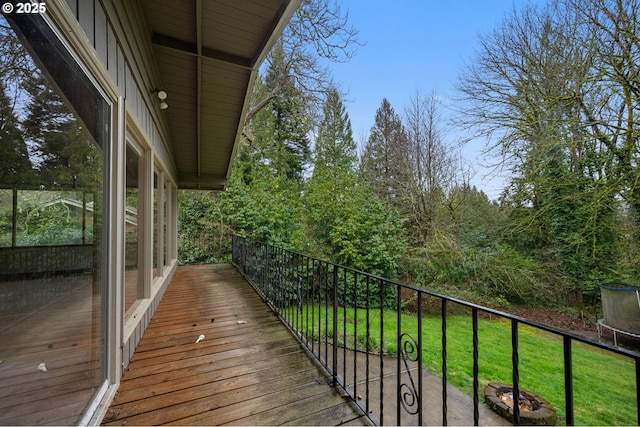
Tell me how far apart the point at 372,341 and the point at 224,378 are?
333cm

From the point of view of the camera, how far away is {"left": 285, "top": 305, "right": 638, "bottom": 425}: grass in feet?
12.4

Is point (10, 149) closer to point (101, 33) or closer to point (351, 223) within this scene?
point (101, 33)

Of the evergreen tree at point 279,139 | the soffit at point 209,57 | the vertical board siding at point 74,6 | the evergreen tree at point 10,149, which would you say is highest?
the evergreen tree at point 279,139

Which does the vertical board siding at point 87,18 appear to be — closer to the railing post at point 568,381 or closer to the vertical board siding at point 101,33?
the vertical board siding at point 101,33

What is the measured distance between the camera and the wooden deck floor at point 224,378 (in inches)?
67.1

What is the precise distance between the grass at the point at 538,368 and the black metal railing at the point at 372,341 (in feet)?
0.41

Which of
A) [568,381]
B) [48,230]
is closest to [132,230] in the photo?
[48,230]

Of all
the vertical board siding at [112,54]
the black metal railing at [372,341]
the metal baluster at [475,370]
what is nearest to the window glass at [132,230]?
the vertical board siding at [112,54]

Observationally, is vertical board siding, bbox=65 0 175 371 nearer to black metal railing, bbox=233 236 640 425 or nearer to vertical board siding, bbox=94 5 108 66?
vertical board siding, bbox=94 5 108 66

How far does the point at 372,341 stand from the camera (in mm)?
4805

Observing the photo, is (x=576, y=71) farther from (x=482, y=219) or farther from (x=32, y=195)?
(x=32, y=195)

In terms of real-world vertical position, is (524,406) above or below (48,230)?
below

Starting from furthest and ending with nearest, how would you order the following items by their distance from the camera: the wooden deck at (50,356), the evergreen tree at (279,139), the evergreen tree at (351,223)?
the evergreen tree at (279,139) → the evergreen tree at (351,223) → the wooden deck at (50,356)

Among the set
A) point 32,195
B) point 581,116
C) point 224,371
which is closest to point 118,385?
point 224,371
